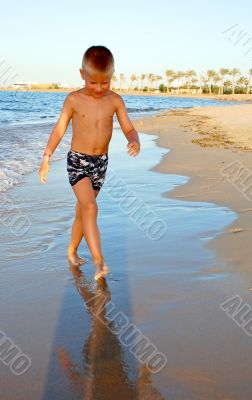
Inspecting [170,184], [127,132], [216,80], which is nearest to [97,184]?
[127,132]

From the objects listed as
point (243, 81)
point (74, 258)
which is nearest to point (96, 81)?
point (74, 258)

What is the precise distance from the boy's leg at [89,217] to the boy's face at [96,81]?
2.09ft

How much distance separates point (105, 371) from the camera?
2170mm

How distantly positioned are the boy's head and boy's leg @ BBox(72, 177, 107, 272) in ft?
2.30

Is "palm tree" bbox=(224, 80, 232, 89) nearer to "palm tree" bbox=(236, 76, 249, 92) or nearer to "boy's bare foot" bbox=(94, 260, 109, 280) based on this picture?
"palm tree" bbox=(236, 76, 249, 92)

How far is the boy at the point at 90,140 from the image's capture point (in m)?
3.39

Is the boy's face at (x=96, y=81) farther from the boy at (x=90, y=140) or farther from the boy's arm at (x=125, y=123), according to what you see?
the boy's arm at (x=125, y=123)

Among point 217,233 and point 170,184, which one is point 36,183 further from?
point 217,233

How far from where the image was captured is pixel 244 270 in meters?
3.43

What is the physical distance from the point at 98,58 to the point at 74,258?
1.52 meters

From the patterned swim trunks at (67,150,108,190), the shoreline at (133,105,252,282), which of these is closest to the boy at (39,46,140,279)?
the patterned swim trunks at (67,150,108,190)

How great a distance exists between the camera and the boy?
3.39 metres

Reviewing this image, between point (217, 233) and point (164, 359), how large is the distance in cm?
227

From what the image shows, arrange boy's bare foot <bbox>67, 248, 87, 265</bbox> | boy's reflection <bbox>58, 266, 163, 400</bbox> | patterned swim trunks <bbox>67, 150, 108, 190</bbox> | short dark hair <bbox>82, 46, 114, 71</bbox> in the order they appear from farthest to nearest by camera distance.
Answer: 1. boy's bare foot <bbox>67, 248, 87, 265</bbox>
2. patterned swim trunks <bbox>67, 150, 108, 190</bbox>
3. short dark hair <bbox>82, 46, 114, 71</bbox>
4. boy's reflection <bbox>58, 266, 163, 400</bbox>
